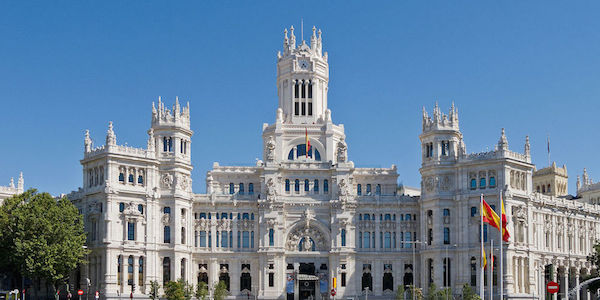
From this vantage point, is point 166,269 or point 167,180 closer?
point 166,269

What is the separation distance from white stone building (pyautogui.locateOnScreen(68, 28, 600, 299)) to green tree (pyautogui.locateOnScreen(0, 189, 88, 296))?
5.50 metres

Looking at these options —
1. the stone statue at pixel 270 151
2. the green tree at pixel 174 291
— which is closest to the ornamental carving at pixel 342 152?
the stone statue at pixel 270 151

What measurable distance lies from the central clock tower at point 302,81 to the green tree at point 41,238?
43293mm

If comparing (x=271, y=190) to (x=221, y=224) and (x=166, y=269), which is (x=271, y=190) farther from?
(x=166, y=269)

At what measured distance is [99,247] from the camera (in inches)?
4980

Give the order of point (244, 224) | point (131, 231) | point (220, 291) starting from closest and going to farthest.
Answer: point (131, 231)
point (220, 291)
point (244, 224)

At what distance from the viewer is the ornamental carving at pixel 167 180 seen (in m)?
134

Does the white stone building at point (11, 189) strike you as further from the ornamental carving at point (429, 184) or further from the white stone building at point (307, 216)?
the ornamental carving at point (429, 184)

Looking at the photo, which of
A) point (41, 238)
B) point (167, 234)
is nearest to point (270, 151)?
point (167, 234)

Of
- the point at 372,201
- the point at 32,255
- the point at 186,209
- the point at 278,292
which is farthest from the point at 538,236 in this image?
the point at 32,255

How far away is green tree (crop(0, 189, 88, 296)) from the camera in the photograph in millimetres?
117812

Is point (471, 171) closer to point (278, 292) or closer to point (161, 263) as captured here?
point (278, 292)

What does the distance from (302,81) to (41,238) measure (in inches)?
2113

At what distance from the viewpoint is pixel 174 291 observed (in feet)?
400
